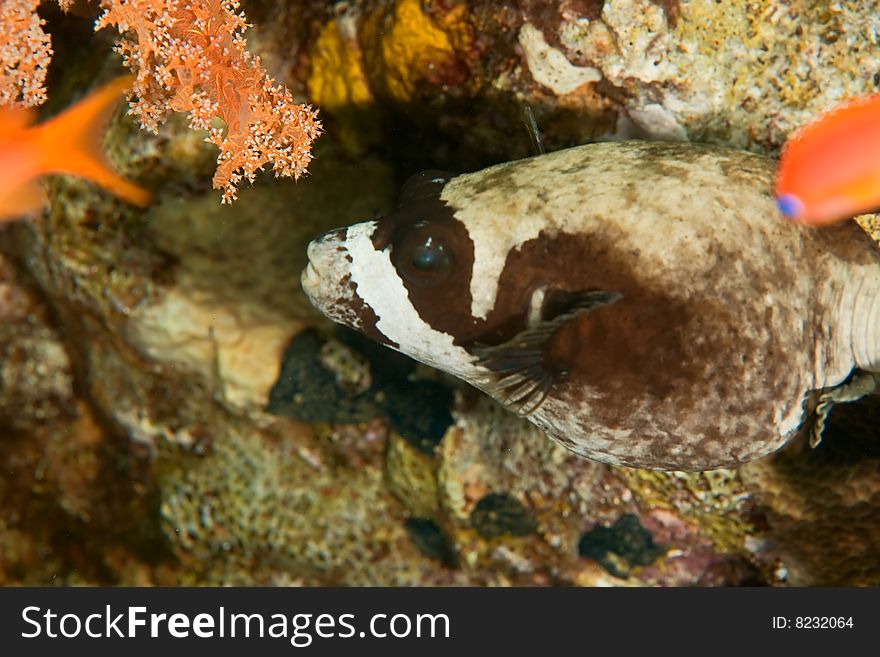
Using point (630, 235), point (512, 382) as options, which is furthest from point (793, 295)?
point (512, 382)

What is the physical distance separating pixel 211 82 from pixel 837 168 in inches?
87.6

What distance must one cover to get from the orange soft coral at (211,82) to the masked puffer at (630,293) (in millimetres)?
489

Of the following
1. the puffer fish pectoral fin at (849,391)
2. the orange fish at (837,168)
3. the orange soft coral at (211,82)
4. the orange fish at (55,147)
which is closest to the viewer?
the orange fish at (837,168)

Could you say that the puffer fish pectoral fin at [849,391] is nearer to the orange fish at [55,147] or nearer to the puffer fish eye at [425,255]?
the puffer fish eye at [425,255]

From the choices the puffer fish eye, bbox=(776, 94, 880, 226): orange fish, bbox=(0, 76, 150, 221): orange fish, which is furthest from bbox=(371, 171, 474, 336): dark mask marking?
bbox=(0, 76, 150, 221): orange fish

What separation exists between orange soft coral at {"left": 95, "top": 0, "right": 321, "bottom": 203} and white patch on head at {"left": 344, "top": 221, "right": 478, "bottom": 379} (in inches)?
19.5

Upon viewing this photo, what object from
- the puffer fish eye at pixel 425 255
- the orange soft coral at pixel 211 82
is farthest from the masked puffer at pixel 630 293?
the orange soft coral at pixel 211 82

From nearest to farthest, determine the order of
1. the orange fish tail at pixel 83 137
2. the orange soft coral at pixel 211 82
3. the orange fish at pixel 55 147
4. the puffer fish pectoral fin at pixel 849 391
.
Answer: the orange soft coral at pixel 211 82 → the puffer fish pectoral fin at pixel 849 391 → the orange fish at pixel 55 147 → the orange fish tail at pixel 83 137

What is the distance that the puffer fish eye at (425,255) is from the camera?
241cm

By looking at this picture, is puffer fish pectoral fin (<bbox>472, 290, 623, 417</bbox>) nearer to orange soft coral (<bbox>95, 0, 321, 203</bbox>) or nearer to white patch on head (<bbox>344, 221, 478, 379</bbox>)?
white patch on head (<bbox>344, 221, 478, 379</bbox>)

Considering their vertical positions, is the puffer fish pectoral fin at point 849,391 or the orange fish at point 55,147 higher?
the orange fish at point 55,147

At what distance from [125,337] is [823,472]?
4.27m
